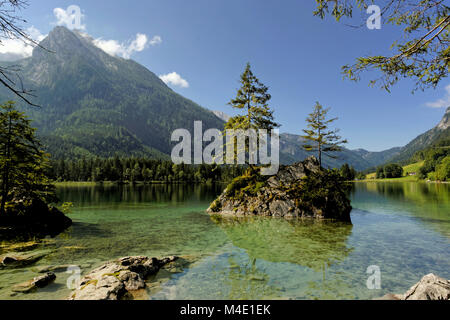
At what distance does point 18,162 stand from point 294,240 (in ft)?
66.3

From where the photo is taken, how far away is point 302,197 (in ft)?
84.1

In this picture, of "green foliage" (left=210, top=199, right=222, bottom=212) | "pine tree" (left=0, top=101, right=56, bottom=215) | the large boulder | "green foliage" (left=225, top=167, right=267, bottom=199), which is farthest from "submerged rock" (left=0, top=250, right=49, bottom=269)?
"green foliage" (left=225, top=167, right=267, bottom=199)

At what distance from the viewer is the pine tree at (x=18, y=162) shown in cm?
1725

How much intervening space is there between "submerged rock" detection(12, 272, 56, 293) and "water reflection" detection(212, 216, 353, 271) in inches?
330

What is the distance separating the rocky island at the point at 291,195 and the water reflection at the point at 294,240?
334 centimetres

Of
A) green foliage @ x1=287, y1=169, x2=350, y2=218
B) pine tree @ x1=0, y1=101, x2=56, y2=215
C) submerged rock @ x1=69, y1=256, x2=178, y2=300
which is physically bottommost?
submerged rock @ x1=69, y1=256, x2=178, y2=300

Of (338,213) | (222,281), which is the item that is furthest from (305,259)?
(338,213)

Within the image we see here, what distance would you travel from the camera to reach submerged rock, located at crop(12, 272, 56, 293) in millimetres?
8109

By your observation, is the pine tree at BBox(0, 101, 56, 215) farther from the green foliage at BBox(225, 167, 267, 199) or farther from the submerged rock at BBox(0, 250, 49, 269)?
the green foliage at BBox(225, 167, 267, 199)

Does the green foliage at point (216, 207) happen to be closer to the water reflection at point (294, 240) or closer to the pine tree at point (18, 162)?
the water reflection at point (294, 240)
